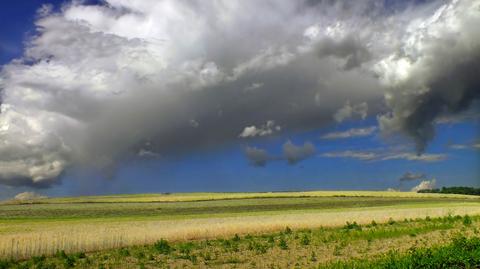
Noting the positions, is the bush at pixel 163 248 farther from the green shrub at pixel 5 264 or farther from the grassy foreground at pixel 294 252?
the green shrub at pixel 5 264

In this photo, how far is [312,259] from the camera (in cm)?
3033

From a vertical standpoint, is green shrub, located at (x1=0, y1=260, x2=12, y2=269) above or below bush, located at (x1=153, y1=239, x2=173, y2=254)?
below

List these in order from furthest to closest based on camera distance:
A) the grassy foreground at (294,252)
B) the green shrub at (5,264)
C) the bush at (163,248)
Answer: the bush at (163,248), the green shrub at (5,264), the grassy foreground at (294,252)

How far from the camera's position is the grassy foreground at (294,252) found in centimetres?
2581

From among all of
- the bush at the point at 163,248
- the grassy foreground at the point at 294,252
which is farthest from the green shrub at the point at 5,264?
the bush at the point at 163,248

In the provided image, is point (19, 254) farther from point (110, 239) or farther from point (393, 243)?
→ point (393, 243)

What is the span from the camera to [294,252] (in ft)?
112

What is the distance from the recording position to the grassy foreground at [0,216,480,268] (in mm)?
25812

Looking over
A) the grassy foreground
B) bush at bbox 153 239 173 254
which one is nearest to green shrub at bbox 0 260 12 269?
the grassy foreground

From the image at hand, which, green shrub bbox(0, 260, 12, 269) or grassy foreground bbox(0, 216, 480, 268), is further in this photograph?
green shrub bbox(0, 260, 12, 269)

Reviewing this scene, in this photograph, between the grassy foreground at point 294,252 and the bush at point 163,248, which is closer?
the grassy foreground at point 294,252

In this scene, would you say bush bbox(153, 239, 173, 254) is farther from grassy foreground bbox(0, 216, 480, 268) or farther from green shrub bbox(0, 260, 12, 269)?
green shrub bbox(0, 260, 12, 269)

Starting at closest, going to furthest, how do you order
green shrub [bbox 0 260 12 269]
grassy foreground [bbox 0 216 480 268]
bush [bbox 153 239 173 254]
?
grassy foreground [bbox 0 216 480 268]
green shrub [bbox 0 260 12 269]
bush [bbox 153 239 173 254]

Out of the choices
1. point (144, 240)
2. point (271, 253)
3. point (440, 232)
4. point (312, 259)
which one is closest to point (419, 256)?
point (312, 259)
